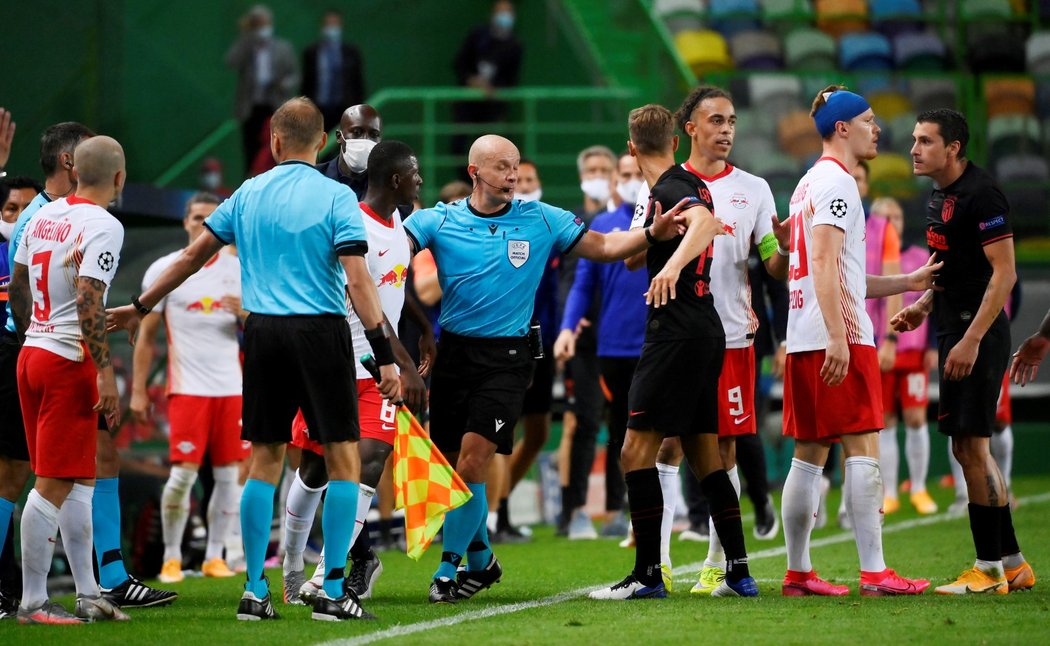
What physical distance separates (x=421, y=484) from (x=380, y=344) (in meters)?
0.80

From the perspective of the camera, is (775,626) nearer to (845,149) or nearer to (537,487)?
(845,149)

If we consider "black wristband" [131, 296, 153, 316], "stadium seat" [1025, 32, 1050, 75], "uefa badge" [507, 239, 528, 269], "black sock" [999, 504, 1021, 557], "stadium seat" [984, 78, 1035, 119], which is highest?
"stadium seat" [1025, 32, 1050, 75]

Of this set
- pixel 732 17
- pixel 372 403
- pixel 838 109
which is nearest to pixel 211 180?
pixel 732 17

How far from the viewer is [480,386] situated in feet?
24.5

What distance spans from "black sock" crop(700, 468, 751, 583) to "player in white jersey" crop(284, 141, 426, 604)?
1.61m

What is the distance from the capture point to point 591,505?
Result: 1339 centimetres

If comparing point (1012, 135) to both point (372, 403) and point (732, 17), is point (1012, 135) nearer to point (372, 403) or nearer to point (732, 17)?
point (732, 17)

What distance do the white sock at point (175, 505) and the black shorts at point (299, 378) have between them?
3337 mm

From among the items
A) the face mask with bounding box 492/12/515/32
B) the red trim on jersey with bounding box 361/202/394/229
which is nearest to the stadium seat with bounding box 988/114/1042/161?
the face mask with bounding box 492/12/515/32

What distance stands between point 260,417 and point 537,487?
22.3ft

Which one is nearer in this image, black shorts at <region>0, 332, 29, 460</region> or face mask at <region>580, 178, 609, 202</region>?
black shorts at <region>0, 332, 29, 460</region>

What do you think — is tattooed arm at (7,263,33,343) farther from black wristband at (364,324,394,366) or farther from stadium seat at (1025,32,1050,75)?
stadium seat at (1025,32,1050,75)

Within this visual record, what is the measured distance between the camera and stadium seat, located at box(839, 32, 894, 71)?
59.5ft

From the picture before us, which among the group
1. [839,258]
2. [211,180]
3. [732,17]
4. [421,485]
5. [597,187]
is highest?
[732,17]
